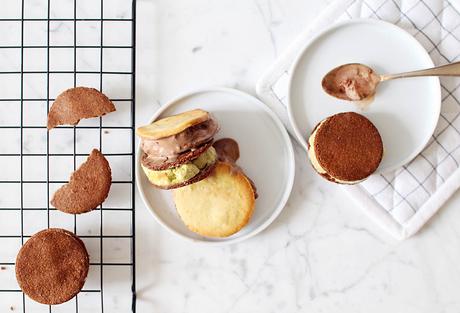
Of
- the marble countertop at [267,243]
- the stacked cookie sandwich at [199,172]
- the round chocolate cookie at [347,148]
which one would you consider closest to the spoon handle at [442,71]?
the round chocolate cookie at [347,148]

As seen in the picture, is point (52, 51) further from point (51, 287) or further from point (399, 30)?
point (399, 30)

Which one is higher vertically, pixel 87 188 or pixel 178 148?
pixel 178 148

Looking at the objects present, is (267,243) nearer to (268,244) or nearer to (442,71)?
(268,244)

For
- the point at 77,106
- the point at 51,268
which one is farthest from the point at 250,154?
the point at 51,268

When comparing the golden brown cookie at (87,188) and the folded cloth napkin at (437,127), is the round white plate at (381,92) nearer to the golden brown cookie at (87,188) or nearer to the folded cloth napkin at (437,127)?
the folded cloth napkin at (437,127)

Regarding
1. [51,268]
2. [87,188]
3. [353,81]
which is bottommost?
[51,268]

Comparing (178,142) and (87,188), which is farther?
(87,188)

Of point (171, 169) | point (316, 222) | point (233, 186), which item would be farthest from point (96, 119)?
point (316, 222)
